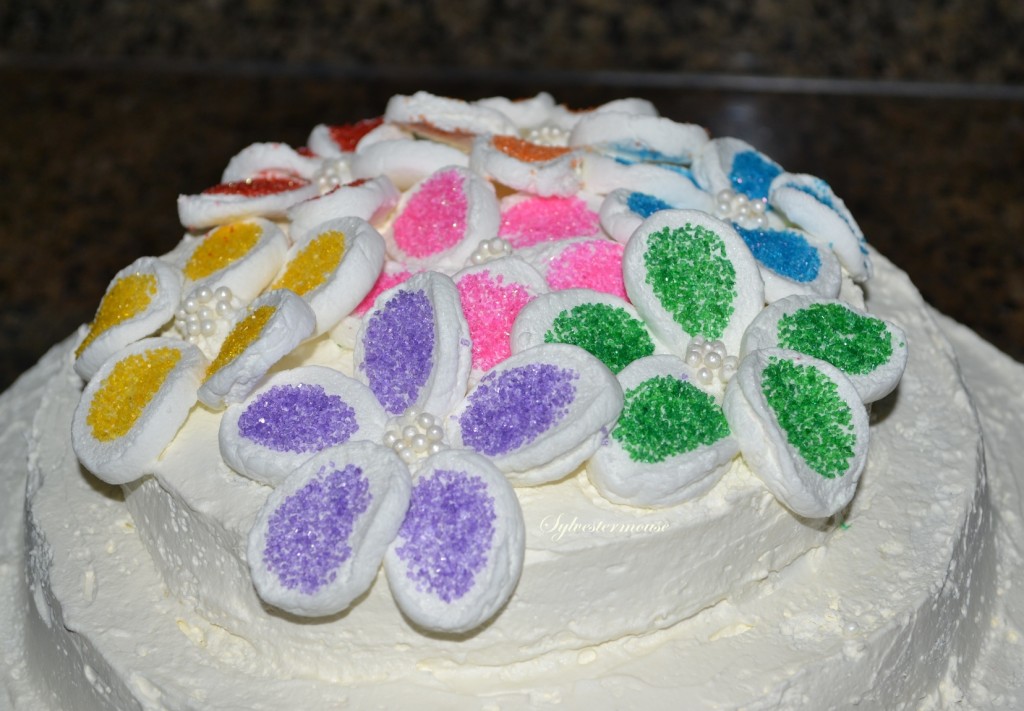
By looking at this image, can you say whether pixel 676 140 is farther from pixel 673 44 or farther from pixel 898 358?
pixel 673 44

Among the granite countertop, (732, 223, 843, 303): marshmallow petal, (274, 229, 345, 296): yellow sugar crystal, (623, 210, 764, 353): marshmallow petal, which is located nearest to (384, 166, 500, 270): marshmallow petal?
(274, 229, 345, 296): yellow sugar crystal

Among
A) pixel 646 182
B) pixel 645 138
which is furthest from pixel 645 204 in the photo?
pixel 645 138

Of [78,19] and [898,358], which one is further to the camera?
[78,19]

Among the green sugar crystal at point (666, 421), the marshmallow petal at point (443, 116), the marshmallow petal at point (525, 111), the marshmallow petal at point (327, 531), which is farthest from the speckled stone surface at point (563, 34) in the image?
the marshmallow petal at point (327, 531)

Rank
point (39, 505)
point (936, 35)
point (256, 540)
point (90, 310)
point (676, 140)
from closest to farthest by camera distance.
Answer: point (256, 540) → point (39, 505) → point (676, 140) → point (90, 310) → point (936, 35)

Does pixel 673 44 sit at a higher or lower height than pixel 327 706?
lower

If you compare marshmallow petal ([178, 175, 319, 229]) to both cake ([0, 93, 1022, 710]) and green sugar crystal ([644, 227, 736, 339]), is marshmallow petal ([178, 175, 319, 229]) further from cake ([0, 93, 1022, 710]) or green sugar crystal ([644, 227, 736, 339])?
green sugar crystal ([644, 227, 736, 339])

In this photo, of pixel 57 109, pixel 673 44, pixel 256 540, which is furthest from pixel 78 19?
pixel 256 540
